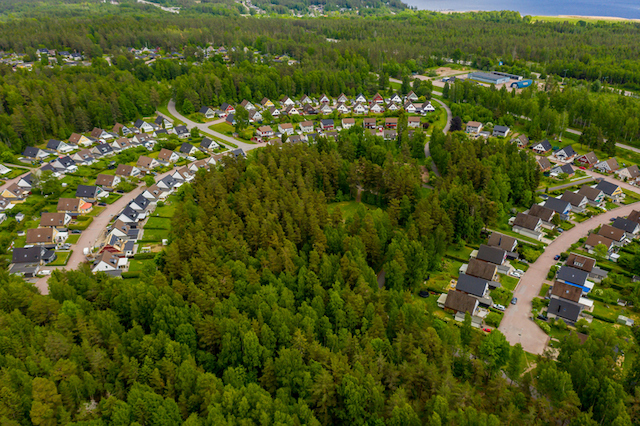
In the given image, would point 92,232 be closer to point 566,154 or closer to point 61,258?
point 61,258

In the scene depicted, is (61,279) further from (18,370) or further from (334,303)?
(334,303)

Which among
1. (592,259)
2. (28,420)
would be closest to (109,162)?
(28,420)

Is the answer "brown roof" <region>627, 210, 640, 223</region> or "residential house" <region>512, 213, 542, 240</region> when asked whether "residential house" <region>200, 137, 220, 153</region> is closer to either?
"residential house" <region>512, 213, 542, 240</region>

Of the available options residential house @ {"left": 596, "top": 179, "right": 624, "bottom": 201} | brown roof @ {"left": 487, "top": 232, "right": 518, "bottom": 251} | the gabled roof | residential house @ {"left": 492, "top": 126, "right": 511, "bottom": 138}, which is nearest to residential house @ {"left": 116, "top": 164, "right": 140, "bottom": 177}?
brown roof @ {"left": 487, "top": 232, "right": 518, "bottom": 251}

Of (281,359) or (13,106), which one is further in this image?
(13,106)

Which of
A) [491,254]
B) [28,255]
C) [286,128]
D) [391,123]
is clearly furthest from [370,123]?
[28,255]

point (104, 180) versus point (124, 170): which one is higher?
point (124, 170)

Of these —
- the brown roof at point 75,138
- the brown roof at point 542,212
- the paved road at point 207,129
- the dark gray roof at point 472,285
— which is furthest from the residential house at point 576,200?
the brown roof at point 75,138

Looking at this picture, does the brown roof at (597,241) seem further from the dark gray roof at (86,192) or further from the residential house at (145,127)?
→ the residential house at (145,127)
